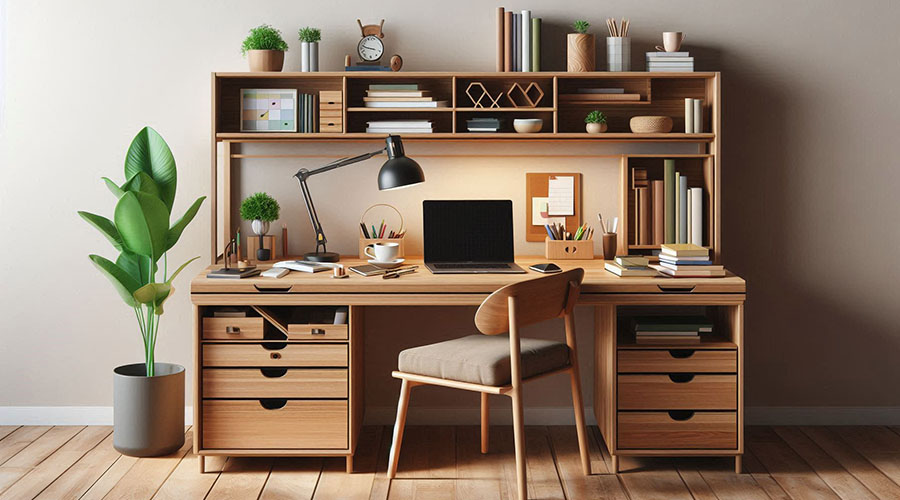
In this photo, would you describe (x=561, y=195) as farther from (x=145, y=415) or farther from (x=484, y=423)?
(x=145, y=415)

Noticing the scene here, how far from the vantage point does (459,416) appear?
12.6 ft

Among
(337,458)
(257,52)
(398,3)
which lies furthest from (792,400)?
(257,52)

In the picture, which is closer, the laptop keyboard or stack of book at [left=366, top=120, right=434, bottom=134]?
the laptop keyboard

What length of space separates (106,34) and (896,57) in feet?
10.8

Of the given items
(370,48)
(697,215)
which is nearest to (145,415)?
(370,48)

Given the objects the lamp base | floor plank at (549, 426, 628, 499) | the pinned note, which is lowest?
floor plank at (549, 426, 628, 499)

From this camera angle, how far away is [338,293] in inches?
124

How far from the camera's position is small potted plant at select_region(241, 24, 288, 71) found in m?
3.52

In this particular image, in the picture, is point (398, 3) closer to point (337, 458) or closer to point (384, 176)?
point (384, 176)

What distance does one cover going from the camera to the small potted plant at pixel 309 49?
11.7 feet

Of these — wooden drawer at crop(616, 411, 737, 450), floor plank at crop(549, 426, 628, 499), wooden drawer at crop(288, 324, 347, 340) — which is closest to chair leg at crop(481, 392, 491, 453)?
floor plank at crop(549, 426, 628, 499)

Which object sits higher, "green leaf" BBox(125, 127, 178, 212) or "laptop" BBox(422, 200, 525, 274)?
"green leaf" BBox(125, 127, 178, 212)

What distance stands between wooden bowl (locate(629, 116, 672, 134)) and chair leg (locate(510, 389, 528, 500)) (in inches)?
50.1

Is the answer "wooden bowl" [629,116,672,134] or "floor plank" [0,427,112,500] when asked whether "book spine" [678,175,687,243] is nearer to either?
"wooden bowl" [629,116,672,134]
